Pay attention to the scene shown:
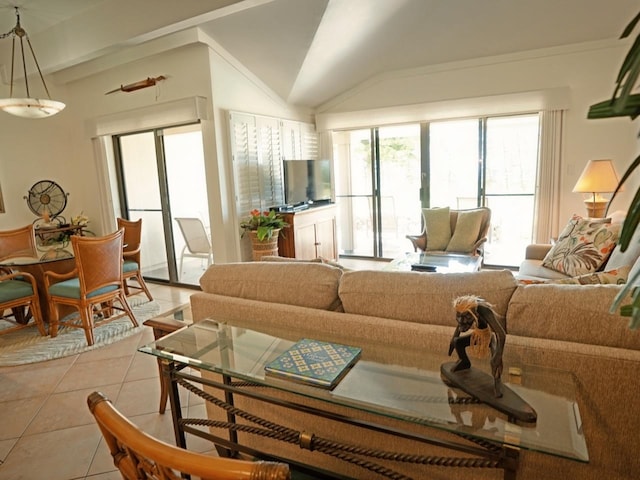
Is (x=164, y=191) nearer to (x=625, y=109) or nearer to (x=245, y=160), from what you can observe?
(x=245, y=160)

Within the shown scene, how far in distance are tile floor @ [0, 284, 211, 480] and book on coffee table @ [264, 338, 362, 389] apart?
3.42 feet

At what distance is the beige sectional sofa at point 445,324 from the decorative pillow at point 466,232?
10.2 feet

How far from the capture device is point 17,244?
13.6ft

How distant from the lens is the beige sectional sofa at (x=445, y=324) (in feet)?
3.80

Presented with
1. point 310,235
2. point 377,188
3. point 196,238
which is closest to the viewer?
point 196,238

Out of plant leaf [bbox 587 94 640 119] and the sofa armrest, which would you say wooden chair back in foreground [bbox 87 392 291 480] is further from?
the sofa armrest

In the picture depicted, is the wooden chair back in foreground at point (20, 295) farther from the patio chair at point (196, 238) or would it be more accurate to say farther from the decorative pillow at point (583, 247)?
the decorative pillow at point (583, 247)

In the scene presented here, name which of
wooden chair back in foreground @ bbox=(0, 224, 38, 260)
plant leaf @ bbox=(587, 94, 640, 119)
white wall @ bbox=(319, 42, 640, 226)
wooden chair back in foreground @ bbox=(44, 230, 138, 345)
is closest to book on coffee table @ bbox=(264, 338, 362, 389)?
plant leaf @ bbox=(587, 94, 640, 119)

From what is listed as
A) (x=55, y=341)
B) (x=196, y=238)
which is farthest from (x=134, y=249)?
(x=55, y=341)

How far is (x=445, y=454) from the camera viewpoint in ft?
4.31

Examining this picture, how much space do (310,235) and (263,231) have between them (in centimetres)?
95

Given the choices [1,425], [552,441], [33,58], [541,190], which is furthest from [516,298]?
[33,58]

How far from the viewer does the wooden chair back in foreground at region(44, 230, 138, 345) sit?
3320 millimetres

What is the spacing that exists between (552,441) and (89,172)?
6.04 m
